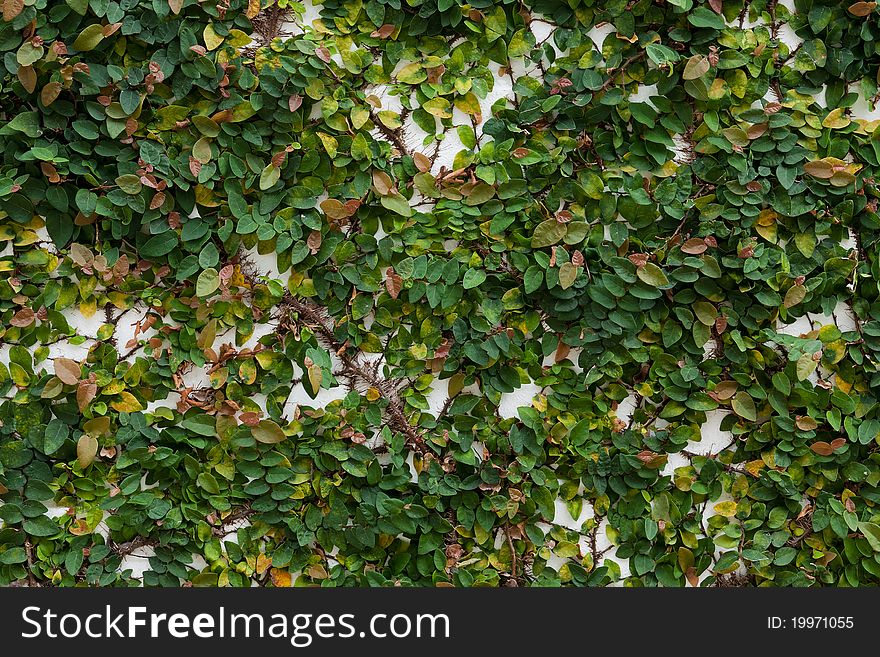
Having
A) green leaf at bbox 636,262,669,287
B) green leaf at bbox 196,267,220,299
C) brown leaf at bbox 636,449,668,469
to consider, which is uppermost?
green leaf at bbox 196,267,220,299

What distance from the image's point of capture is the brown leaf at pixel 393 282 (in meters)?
1.55

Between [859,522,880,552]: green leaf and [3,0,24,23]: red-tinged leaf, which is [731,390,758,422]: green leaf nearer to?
[859,522,880,552]: green leaf

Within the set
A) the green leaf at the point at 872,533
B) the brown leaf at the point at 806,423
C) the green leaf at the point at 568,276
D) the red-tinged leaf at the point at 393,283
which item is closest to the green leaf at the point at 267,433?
the red-tinged leaf at the point at 393,283

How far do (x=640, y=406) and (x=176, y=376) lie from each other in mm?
1062

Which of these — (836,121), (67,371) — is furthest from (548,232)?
(67,371)

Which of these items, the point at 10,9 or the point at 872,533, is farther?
the point at 872,533

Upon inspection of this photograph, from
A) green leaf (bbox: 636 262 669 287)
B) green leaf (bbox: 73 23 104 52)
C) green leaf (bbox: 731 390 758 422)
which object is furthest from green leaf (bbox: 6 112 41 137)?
green leaf (bbox: 731 390 758 422)

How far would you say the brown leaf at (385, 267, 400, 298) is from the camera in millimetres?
1548

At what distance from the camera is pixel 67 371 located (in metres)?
1.52

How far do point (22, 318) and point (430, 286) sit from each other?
2.93 feet

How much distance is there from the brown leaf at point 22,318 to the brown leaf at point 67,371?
0.11 meters

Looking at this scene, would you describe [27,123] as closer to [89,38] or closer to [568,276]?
[89,38]

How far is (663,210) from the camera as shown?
5.19 feet

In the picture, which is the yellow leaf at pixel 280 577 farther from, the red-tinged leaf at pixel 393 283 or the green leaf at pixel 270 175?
the green leaf at pixel 270 175
